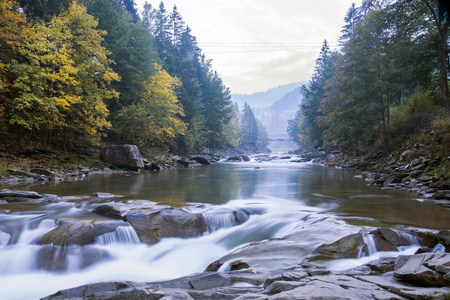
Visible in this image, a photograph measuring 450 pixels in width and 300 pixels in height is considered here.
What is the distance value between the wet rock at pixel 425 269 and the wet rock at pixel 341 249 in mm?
1124

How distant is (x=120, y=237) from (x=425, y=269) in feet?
15.6

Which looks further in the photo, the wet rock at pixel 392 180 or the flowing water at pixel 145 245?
the wet rock at pixel 392 180

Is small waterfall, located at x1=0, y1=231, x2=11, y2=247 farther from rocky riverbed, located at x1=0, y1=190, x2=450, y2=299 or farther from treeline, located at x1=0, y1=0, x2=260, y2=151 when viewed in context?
treeline, located at x1=0, y1=0, x2=260, y2=151

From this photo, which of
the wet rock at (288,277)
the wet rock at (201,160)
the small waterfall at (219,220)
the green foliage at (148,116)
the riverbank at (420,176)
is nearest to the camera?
the wet rock at (288,277)

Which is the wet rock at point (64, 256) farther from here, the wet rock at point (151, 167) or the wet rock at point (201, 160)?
the wet rock at point (201, 160)

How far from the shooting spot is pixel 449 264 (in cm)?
254

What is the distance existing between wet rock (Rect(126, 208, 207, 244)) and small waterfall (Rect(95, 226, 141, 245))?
0.09 metres

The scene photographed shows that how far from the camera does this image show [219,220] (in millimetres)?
6223

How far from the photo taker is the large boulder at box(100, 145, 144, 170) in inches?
693

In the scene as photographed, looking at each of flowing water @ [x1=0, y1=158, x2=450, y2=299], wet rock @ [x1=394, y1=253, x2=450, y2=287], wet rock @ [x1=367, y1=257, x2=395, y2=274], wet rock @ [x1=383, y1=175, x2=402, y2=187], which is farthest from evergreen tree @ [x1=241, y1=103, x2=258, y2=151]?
wet rock @ [x1=394, y1=253, x2=450, y2=287]

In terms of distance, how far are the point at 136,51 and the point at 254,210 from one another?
2094 centimetres

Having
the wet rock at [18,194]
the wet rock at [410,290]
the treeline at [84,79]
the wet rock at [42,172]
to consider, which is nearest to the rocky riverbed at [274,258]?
the wet rock at [410,290]

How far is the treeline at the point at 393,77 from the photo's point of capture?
11.7 m

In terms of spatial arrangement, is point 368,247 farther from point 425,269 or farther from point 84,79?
point 84,79
